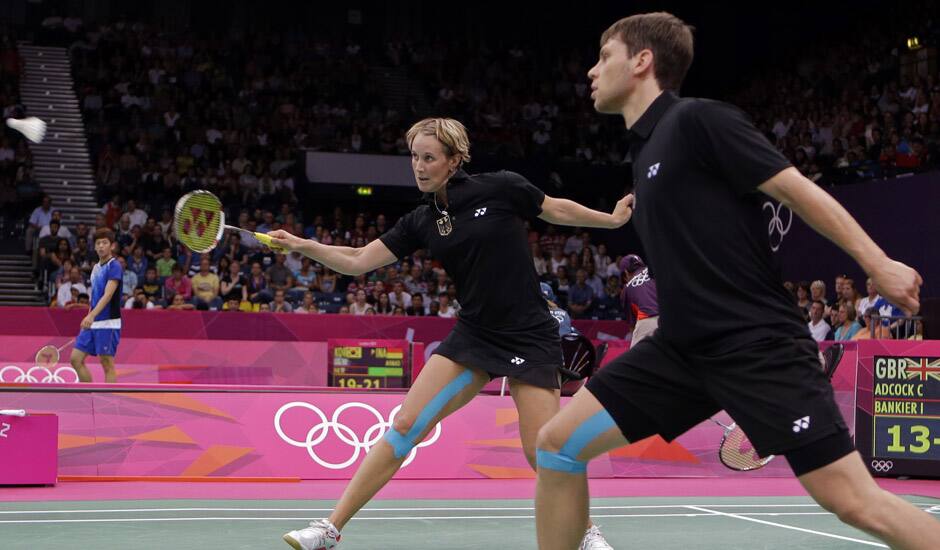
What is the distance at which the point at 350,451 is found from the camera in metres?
8.45

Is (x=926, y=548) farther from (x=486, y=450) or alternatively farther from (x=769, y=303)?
(x=486, y=450)

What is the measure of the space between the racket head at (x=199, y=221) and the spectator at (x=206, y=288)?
1011 centimetres

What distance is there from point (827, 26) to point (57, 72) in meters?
16.5

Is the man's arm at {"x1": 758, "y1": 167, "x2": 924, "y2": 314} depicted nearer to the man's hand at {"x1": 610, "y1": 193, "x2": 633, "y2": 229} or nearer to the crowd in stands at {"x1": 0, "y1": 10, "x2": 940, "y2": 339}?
the man's hand at {"x1": 610, "y1": 193, "x2": 633, "y2": 229}

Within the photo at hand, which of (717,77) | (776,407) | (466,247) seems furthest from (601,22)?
(776,407)

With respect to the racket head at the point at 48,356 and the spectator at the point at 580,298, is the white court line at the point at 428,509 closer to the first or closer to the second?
the racket head at the point at 48,356

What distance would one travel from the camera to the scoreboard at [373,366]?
1346 cm

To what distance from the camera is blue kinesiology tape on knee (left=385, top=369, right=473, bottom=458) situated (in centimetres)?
470

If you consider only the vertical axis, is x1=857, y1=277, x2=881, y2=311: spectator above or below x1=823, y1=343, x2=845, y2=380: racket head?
above

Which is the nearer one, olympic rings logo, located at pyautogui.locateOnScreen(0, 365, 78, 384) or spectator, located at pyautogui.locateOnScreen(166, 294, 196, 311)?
olympic rings logo, located at pyautogui.locateOnScreen(0, 365, 78, 384)

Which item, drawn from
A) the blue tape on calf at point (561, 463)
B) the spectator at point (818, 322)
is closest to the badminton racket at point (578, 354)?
the spectator at point (818, 322)

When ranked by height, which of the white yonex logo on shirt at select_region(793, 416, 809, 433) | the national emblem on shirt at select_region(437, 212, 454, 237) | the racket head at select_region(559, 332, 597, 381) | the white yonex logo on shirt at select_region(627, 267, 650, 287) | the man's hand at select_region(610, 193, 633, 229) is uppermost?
the man's hand at select_region(610, 193, 633, 229)

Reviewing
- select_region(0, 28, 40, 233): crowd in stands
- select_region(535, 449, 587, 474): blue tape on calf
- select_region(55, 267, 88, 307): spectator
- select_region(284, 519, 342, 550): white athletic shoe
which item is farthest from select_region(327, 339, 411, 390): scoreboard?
select_region(535, 449, 587, 474): blue tape on calf

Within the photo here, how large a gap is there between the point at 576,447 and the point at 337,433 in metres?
5.35
